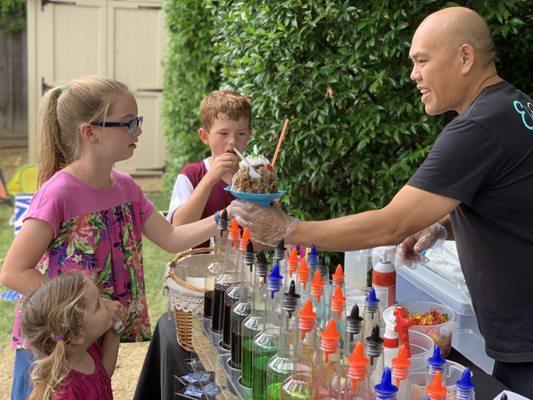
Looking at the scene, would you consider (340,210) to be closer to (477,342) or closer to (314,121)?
(314,121)

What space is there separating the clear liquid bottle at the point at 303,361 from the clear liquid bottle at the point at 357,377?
0.33 ft

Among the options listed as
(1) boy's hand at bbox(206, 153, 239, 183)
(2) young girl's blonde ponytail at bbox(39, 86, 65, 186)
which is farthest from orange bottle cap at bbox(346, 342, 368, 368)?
(1) boy's hand at bbox(206, 153, 239, 183)

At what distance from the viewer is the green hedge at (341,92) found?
4.14m

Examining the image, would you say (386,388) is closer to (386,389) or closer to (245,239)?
(386,389)

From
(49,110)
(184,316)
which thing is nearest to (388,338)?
(184,316)

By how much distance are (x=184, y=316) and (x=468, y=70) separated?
1.37m

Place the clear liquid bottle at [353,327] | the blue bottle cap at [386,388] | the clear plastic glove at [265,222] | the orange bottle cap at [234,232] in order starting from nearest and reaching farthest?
the blue bottle cap at [386,388] → the clear liquid bottle at [353,327] → the clear plastic glove at [265,222] → the orange bottle cap at [234,232]

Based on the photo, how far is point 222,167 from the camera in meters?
3.40

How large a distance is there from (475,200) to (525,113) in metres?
0.33

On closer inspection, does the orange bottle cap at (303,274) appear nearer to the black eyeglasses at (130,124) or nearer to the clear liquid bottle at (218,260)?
the clear liquid bottle at (218,260)

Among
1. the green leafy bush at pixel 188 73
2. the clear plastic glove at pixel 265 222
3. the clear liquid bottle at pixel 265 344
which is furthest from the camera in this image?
the green leafy bush at pixel 188 73

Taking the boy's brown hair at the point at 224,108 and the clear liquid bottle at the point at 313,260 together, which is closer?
the clear liquid bottle at the point at 313,260

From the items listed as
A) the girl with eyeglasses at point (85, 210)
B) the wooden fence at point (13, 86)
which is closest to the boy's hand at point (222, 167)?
the girl with eyeglasses at point (85, 210)

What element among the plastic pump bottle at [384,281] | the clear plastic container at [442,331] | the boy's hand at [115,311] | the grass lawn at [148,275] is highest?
the plastic pump bottle at [384,281]
